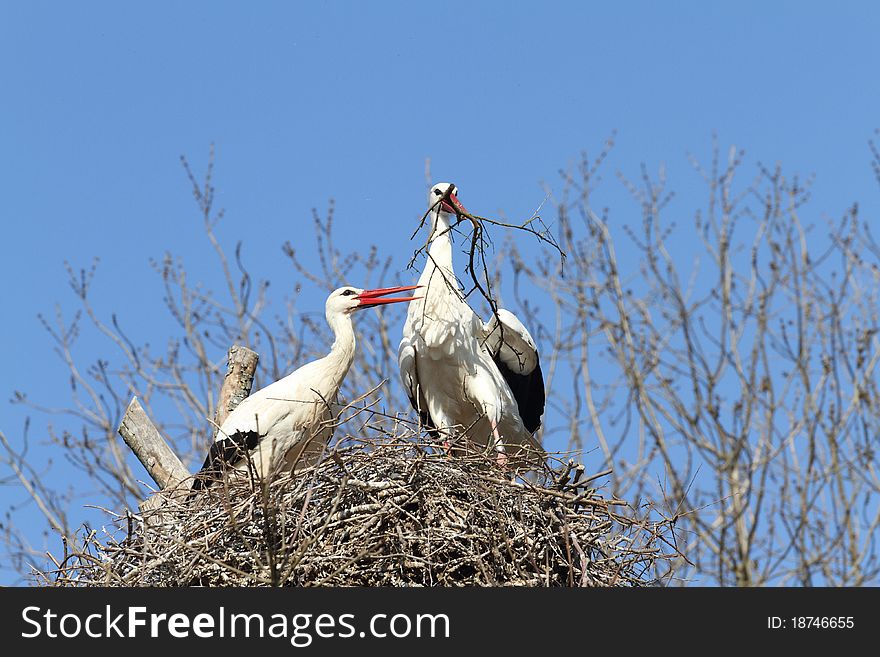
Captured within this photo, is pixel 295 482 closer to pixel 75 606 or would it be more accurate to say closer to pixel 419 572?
pixel 419 572

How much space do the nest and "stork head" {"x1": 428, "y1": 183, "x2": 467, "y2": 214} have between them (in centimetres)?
203

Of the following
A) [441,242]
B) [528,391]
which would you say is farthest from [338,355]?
[528,391]

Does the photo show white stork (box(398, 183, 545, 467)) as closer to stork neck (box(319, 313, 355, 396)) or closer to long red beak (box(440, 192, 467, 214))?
long red beak (box(440, 192, 467, 214))

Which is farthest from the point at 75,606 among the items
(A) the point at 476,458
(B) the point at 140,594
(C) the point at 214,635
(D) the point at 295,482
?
(A) the point at 476,458

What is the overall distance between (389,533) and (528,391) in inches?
108

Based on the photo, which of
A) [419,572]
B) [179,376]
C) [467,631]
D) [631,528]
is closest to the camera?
[467,631]

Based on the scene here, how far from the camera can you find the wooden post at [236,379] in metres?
5.93

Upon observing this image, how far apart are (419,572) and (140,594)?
98cm

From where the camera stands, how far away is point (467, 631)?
3.76 meters

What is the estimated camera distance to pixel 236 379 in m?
5.99

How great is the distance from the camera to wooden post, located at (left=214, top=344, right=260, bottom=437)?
5.93m

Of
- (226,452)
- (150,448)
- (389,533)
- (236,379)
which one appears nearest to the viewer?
(389,533)

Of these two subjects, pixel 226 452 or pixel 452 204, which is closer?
pixel 226 452

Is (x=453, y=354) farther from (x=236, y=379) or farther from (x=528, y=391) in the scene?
(x=236, y=379)
